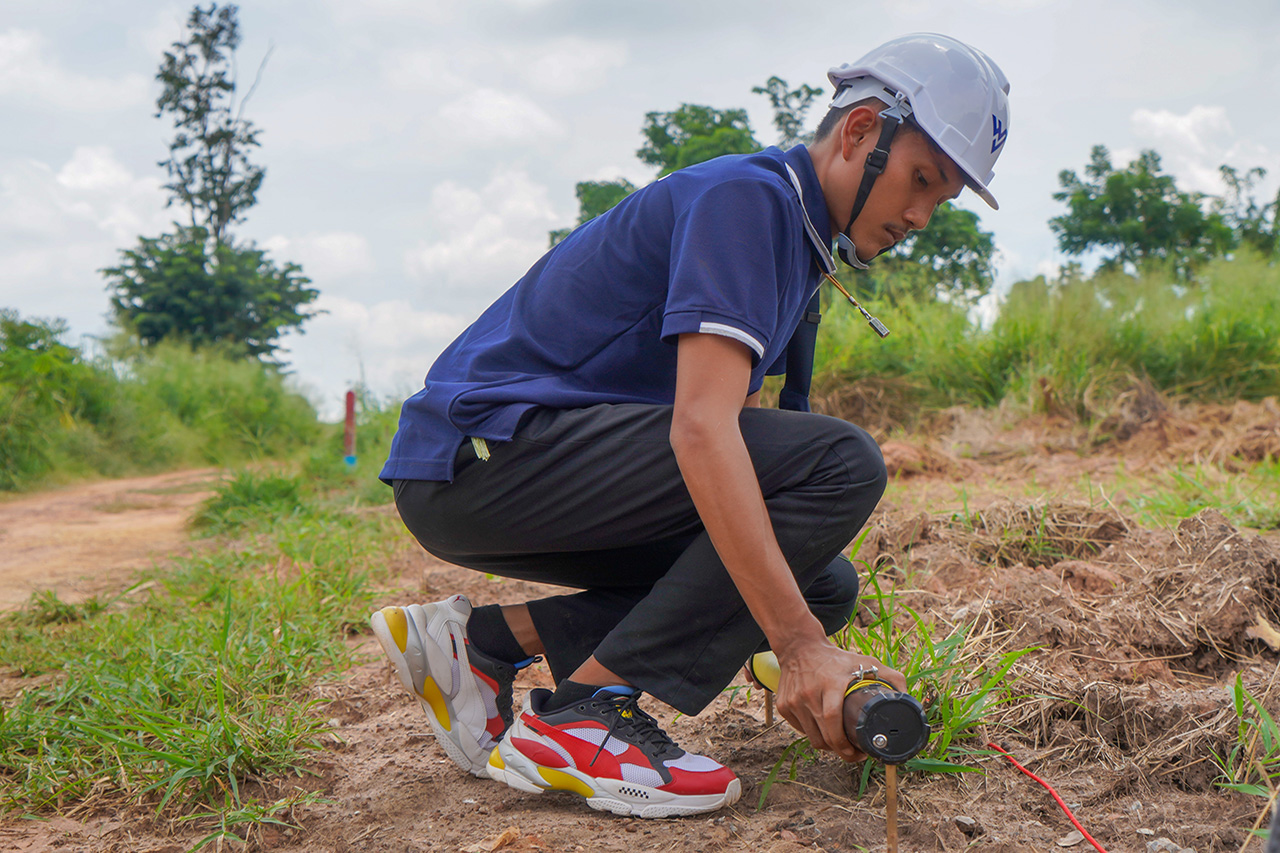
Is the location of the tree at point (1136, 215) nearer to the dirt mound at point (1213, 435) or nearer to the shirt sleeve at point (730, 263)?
the dirt mound at point (1213, 435)

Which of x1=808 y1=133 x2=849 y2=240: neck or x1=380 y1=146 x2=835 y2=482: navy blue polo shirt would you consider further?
x1=808 y1=133 x2=849 y2=240: neck

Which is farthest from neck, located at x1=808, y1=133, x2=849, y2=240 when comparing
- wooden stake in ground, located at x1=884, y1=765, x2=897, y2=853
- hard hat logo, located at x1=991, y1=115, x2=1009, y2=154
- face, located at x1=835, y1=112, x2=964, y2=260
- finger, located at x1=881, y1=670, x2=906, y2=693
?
wooden stake in ground, located at x1=884, y1=765, x2=897, y2=853

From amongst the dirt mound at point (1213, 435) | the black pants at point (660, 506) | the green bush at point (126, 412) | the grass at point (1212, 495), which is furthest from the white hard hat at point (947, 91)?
the green bush at point (126, 412)

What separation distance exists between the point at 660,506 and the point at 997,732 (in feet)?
2.59

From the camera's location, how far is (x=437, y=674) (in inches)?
67.9

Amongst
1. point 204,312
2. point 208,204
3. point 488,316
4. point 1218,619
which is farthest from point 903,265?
Answer: point 208,204

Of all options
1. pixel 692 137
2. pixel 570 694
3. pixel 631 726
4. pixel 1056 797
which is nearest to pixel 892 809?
pixel 1056 797

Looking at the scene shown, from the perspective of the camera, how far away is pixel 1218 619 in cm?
207

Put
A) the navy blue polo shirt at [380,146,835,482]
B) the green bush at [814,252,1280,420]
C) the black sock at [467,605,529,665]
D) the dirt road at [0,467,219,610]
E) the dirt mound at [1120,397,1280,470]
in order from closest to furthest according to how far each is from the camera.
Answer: the navy blue polo shirt at [380,146,835,482], the black sock at [467,605,529,665], the dirt road at [0,467,219,610], the dirt mound at [1120,397,1280,470], the green bush at [814,252,1280,420]

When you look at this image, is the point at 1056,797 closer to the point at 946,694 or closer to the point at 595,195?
the point at 946,694

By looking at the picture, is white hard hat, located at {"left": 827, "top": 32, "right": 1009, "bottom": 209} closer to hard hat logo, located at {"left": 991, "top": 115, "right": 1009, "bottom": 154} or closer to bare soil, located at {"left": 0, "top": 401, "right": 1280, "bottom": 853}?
hard hat logo, located at {"left": 991, "top": 115, "right": 1009, "bottom": 154}

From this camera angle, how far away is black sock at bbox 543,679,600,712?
62.2 inches

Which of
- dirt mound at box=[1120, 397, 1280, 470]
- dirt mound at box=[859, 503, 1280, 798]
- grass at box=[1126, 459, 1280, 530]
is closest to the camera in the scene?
dirt mound at box=[859, 503, 1280, 798]

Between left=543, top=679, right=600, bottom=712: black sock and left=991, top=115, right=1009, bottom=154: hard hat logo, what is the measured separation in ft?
3.85
